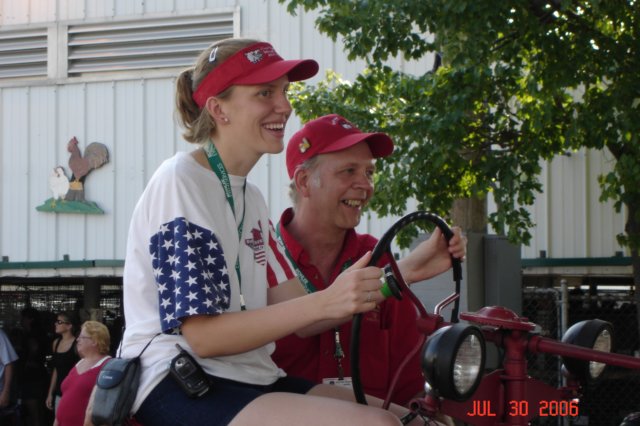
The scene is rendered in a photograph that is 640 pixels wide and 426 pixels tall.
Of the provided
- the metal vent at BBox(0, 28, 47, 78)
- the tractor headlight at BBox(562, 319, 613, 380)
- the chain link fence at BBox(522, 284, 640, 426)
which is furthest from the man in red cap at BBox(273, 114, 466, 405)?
the metal vent at BBox(0, 28, 47, 78)

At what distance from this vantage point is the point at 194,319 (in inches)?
106

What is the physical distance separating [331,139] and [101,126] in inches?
434

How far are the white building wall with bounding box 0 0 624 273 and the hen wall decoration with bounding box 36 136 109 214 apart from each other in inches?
3.8

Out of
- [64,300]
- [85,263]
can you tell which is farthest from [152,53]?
[64,300]

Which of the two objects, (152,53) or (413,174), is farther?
(152,53)

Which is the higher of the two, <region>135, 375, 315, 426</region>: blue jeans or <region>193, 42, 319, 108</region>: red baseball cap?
<region>193, 42, 319, 108</region>: red baseball cap

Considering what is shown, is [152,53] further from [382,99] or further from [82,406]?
[82,406]

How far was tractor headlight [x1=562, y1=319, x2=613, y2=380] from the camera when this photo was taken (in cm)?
277

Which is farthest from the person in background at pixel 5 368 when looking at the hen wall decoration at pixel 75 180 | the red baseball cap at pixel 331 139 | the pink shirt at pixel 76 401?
the red baseball cap at pixel 331 139

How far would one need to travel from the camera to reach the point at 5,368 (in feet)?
43.2

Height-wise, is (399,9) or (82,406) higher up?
(399,9)

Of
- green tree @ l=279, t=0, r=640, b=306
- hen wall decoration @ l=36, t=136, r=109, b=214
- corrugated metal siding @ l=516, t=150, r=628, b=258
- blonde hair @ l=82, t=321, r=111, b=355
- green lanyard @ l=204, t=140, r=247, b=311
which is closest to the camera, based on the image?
green lanyard @ l=204, t=140, r=247, b=311

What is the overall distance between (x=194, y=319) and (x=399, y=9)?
678 cm

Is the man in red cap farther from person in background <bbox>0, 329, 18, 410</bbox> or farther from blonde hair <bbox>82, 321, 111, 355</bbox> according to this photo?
person in background <bbox>0, 329, 18, 410</bbox>
